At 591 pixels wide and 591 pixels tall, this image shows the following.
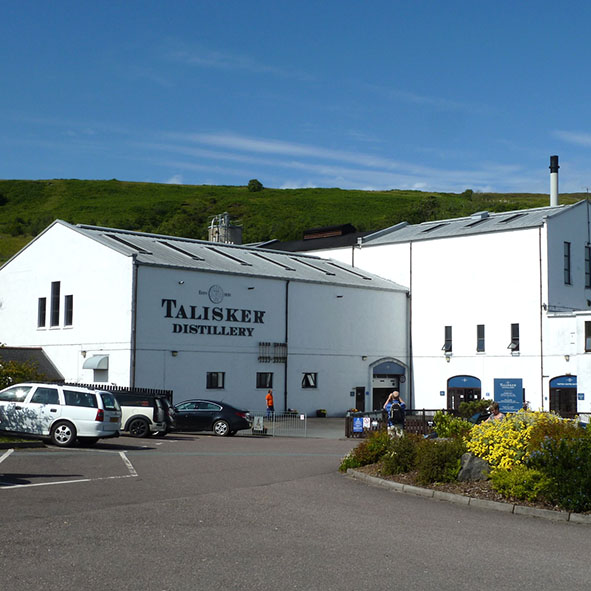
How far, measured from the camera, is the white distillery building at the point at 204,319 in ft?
128

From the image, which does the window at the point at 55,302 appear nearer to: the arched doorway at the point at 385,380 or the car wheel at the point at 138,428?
the car wheel at the point at 138,428

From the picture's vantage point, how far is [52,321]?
1700 inches

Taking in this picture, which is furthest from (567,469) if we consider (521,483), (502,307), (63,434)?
(502,307)

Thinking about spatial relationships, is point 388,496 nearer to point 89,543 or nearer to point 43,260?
point 89,543

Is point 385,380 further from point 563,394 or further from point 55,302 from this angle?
point 55,302

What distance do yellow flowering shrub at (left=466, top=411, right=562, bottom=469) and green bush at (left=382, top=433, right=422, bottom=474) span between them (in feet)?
4.14

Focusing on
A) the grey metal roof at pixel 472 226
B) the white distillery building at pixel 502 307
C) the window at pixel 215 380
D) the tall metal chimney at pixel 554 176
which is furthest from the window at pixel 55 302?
the tall metal chimney at pixel 554 176

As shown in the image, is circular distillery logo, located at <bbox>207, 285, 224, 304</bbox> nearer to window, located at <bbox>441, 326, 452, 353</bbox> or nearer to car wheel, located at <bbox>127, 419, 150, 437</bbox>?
car wheel, located at <bbox>127, 419, 150, 437</bbox>

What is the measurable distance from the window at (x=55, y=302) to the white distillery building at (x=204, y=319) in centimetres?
6

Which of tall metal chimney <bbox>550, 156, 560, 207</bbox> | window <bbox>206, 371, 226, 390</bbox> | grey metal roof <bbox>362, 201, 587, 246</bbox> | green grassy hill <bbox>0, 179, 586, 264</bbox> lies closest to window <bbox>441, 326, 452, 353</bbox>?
grey metal roof <bbox>362, 201, 587, 246</bbox>

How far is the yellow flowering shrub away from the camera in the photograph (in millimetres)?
15242

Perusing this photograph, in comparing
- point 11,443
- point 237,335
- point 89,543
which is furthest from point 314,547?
point 237,335

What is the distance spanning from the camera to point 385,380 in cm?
5019

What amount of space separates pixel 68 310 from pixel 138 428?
1493cm
